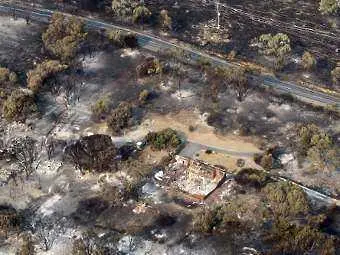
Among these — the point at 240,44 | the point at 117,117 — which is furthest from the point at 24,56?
the point at 240,44

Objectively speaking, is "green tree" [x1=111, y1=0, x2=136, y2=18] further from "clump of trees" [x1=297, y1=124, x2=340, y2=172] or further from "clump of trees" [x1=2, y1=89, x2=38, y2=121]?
"clump of trees" [x1=297, y1=124, x2=340, y2=172]

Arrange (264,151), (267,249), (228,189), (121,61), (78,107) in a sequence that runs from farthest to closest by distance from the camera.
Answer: (121,61)
(78,107)
(264,151)
(228,189)
(267,249)

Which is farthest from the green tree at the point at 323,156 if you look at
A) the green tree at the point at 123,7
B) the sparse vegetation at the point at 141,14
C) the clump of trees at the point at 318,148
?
the green tree at the point at 123,7

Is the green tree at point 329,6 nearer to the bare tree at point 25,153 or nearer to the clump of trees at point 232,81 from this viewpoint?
the clump of trees at point 232,81

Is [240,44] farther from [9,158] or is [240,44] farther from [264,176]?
[9,158]

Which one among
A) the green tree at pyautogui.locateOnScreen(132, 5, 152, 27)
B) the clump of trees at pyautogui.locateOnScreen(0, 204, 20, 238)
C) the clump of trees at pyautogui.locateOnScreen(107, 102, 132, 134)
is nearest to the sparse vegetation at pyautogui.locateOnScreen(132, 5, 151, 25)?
the green tree at pyautogui.locateOnScreen(132, 5, 152, 27)
